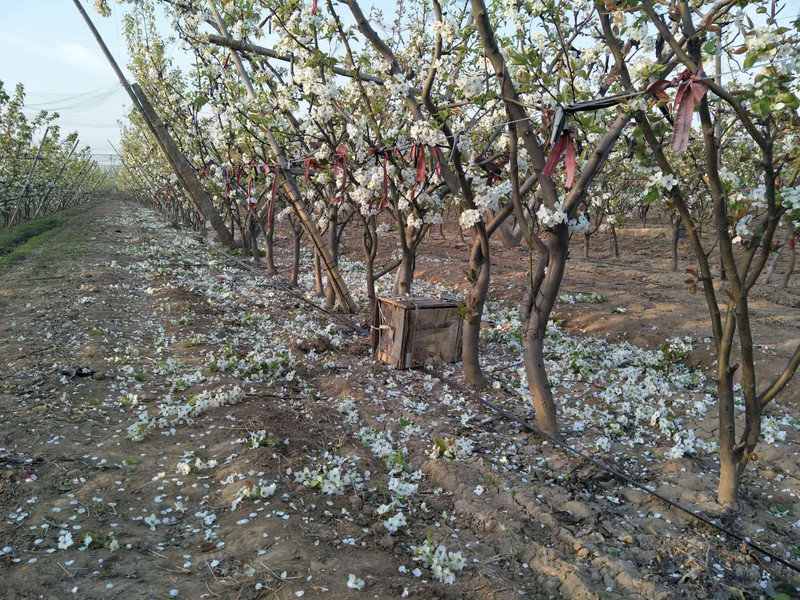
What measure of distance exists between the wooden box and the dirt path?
0.26 m

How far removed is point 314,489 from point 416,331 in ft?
10.7

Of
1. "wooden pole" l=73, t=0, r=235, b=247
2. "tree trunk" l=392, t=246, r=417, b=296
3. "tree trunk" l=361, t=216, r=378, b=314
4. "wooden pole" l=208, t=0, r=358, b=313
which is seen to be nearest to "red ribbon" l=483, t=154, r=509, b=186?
"tree trunk" l=392, t=246, r=417, b=296

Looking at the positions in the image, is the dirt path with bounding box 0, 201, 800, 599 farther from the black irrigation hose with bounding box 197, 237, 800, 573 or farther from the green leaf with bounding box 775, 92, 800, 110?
the green leaf with bounding box 775, 92, 800, 110

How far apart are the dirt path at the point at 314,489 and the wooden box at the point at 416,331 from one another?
0.26 metres

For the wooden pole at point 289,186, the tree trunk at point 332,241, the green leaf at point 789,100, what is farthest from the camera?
the tree trunk at point 332,241

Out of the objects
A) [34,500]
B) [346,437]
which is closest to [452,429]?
[346,437]

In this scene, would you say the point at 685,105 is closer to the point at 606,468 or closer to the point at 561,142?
the point at 561,142

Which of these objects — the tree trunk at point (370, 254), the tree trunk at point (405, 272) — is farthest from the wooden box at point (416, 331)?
the tree trunk at point (370, 254)

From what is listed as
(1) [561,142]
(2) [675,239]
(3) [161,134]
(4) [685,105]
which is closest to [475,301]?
(1) [561,142]

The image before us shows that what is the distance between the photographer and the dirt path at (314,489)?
3.21 meters

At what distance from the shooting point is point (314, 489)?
4184 mm

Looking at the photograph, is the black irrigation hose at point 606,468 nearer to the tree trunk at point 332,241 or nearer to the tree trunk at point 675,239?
the tree trunk at point 332,241

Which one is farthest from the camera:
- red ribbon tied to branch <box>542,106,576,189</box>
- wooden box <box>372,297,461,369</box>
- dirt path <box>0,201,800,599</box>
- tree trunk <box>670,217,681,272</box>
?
tree trunk <box>670,217,681,272</box>

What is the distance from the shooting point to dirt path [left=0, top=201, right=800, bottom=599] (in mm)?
3215
